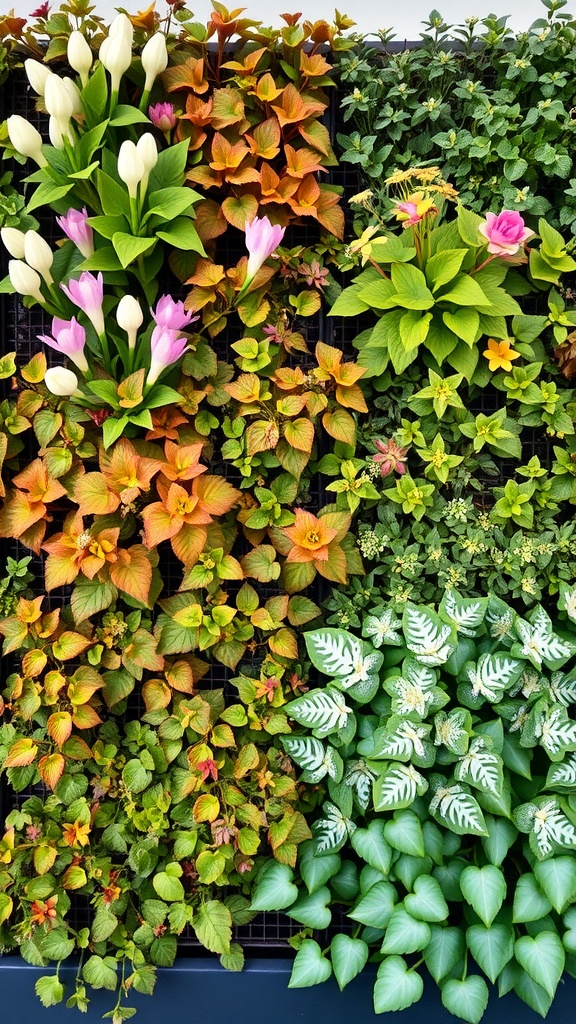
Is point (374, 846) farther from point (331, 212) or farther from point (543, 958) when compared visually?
point (331, 212)

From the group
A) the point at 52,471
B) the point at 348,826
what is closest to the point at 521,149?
the point at 52,471

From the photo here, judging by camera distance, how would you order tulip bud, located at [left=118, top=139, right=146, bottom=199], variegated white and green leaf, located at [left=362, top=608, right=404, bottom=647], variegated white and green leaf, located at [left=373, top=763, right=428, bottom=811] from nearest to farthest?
tulip bud, located at [left=118, top=139, right=146, bottom=199], variegated white and green leaf, located at [left=373, top=763, right=428, bottom=811], variegated white and green leaf, located at [left=362, top=608, right=404, bottom=647]

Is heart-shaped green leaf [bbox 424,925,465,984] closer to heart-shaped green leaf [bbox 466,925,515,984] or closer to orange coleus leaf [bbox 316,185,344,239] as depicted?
heart-shaped green leaf [bbox 466,925,515,984]

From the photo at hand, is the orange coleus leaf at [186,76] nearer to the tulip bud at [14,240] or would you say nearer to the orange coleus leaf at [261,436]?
the tulip bud at [14,240]

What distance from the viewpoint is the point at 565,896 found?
4.47ft

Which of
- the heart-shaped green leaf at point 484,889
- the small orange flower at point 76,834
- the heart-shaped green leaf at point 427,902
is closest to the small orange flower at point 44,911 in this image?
the small orange flower at point 76,834

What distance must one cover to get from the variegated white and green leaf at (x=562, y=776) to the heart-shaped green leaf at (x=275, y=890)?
59 cm

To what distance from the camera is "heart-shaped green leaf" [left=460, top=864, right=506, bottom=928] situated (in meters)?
1.34

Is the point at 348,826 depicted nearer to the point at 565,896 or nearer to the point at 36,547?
the point at 565,896

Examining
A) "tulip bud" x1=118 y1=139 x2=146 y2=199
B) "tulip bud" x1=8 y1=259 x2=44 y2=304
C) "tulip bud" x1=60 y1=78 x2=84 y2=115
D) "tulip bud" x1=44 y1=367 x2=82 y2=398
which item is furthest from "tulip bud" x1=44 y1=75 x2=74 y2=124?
"tulip bud" x1=44 y1=367 x2=82 y2=398

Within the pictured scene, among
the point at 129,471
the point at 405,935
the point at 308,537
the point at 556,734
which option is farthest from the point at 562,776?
the point at 129,471

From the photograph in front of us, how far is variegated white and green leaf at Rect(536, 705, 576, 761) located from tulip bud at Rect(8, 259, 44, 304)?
1399mm

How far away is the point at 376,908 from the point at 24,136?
5.67 feet

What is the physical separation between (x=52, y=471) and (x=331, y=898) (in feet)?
3.76
